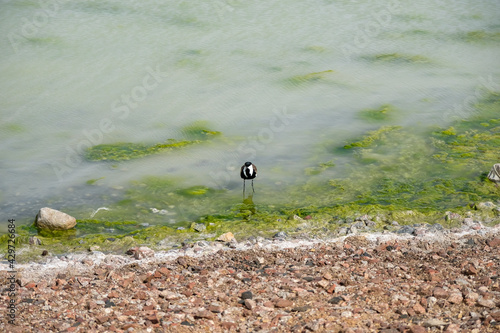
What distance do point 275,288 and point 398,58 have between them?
7.62 m

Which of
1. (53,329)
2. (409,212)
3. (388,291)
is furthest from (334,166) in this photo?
(53,329)

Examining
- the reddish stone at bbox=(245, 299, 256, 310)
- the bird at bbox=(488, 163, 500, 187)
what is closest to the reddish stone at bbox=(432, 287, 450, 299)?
the reddish stone at bbox=(245, 299, 256, 310)

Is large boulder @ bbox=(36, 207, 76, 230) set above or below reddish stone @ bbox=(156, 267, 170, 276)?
below

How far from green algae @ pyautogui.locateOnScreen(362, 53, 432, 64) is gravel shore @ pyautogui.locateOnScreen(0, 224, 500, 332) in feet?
19.2

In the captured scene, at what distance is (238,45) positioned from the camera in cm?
1180

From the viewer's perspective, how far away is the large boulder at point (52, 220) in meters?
6.48

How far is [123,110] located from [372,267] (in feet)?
18.3

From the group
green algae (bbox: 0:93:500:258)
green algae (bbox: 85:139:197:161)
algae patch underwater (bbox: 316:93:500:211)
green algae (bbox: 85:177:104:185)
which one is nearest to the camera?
green algae (bbox: 0:93:500:258)

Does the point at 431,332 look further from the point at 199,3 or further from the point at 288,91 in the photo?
the point at 199,3

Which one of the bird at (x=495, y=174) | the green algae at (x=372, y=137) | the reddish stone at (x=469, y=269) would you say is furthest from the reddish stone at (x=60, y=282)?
the bird at (x=495, y=174)

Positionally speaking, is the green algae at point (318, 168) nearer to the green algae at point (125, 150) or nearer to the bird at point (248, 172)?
the bird at point (248, 172)

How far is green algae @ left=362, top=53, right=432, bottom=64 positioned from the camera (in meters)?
11.3

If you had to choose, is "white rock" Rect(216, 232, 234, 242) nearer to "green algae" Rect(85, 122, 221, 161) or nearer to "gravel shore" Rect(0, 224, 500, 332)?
"gravel shore" Rect(0, 224, 500, 332)

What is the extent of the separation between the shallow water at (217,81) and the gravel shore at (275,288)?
1.84 metres
